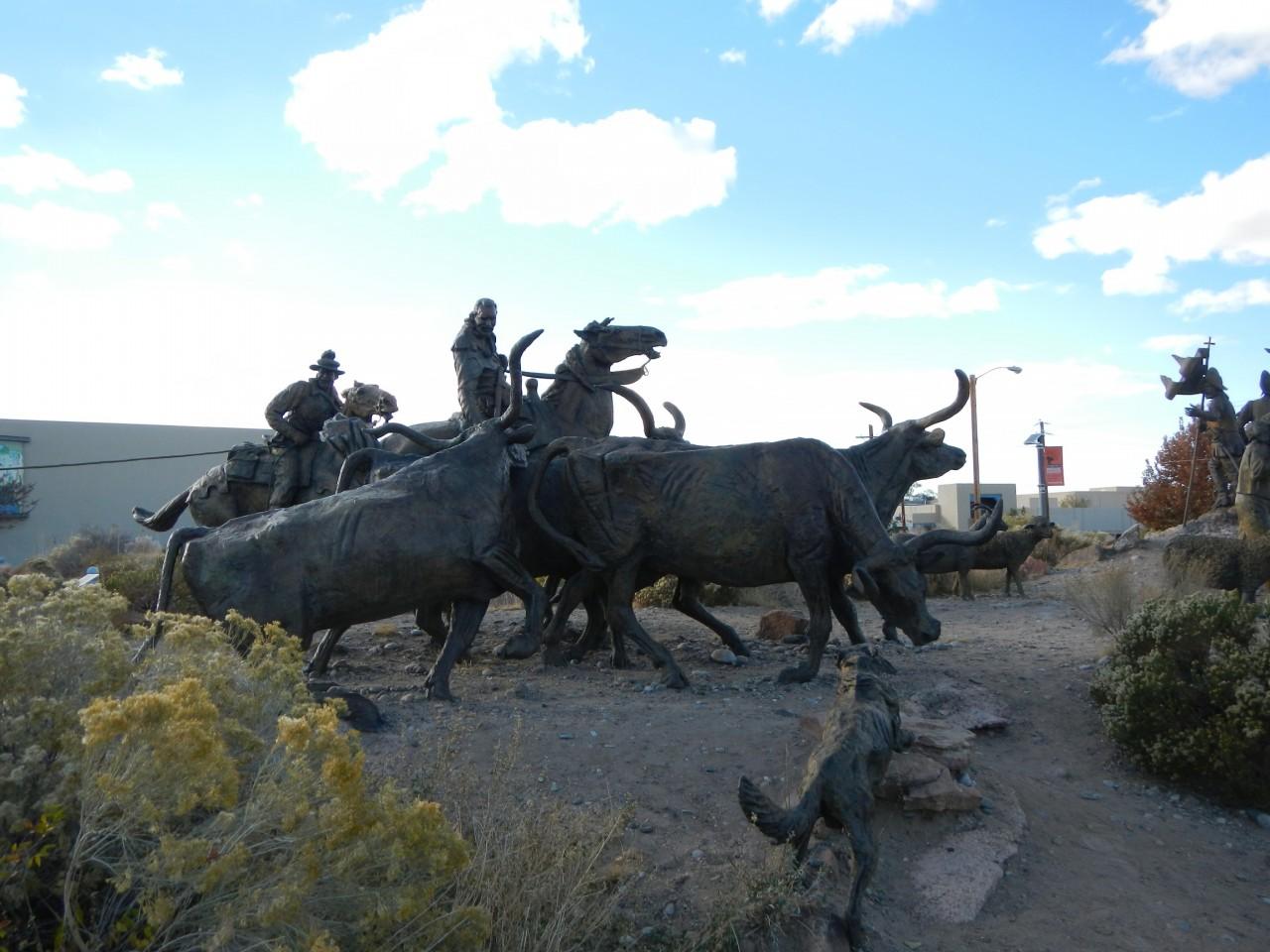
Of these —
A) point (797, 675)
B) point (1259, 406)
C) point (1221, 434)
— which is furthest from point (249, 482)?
point (1221, 434)

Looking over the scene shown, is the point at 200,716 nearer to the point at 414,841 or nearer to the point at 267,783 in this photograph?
the point at 267,783

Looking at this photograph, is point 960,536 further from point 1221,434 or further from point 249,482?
point 1221,434

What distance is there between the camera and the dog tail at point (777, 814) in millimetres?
3812

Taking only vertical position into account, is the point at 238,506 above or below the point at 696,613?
above

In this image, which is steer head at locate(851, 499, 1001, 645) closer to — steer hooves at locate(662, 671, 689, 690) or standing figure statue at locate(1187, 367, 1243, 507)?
steer hooves at locate(662, 671, 689, 690)

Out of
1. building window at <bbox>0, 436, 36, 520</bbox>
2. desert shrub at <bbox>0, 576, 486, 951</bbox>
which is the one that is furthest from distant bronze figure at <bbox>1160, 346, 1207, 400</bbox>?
building window at <bbox>0, 436, 36, 520</bbox>

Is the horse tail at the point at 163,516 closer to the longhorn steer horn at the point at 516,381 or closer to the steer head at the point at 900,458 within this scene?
the longhorn steer horn at the point at 516,381

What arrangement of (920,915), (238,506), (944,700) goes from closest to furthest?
1. (920,915)
2. (944,700)
3. (238,506)

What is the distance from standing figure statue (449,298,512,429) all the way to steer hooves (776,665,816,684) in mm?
4052

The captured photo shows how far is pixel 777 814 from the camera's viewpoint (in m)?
3.86

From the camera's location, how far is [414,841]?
307 centimetres

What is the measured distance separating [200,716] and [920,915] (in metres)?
3.16

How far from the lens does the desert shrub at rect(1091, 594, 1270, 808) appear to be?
19.5ft

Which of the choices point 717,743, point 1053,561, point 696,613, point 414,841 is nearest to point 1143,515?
point 1053,561
